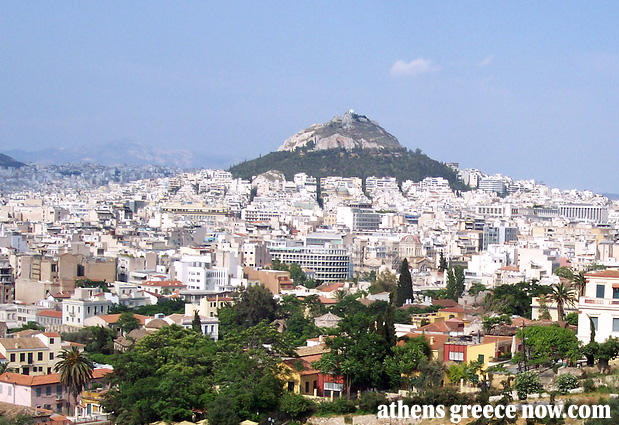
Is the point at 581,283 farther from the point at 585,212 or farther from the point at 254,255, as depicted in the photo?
the point at 585,212

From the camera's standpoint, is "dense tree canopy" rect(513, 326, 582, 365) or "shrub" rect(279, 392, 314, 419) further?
"dense tree canopy" rect(513, 326, 582, 365)

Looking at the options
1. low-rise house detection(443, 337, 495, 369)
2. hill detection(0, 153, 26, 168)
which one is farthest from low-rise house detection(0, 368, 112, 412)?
hill detection(0, 153, 26, 168)

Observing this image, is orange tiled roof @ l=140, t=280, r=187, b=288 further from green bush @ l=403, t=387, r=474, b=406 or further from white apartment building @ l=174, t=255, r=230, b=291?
green bush @ l=403, t=387, r=474, b=406

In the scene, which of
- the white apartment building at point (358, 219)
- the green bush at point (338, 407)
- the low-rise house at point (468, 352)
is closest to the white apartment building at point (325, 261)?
the white apartment building at point (358, 219)

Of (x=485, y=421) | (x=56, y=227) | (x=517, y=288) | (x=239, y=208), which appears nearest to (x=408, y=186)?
(x=239, y=208)

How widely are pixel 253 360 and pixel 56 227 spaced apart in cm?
5428

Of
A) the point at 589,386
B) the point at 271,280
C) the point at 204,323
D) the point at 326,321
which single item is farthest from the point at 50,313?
the point at 589,386

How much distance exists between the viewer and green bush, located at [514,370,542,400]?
A: 20703 millimetres

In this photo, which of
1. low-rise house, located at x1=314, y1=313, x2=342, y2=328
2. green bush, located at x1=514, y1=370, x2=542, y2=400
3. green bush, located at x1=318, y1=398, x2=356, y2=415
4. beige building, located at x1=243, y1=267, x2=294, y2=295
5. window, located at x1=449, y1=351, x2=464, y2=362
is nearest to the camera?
green bush, located at x1=514, y1=370, x2=542, y2=400

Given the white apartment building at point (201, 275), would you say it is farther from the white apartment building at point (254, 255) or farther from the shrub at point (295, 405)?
the shrub at point (295, 405)

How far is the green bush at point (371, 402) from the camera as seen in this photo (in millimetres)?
22438

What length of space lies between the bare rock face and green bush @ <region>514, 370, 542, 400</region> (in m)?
124

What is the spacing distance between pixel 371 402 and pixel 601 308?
527 cm

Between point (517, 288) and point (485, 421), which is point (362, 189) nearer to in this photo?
point (517, 288)
